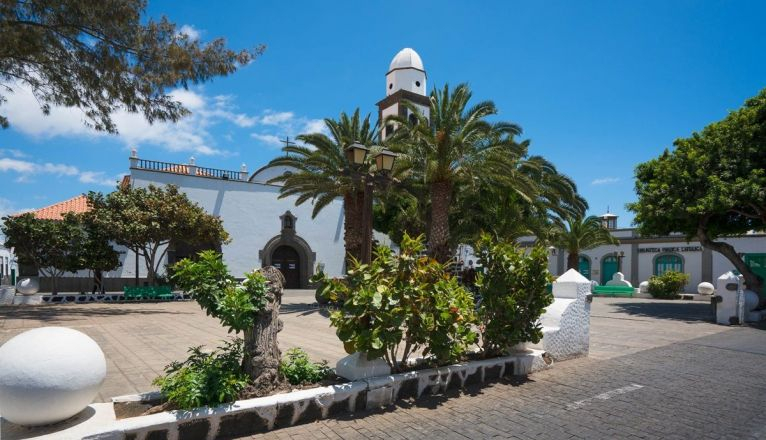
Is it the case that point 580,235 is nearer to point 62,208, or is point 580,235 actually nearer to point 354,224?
point 354,224

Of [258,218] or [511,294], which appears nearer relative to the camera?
[511,294]

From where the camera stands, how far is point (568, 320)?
7273 mm

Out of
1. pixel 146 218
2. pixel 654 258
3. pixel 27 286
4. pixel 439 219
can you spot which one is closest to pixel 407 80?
pixel 439 219

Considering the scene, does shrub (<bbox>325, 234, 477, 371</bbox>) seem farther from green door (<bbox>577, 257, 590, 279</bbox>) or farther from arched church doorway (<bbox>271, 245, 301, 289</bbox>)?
green door (<bbox>577, 257, 590, 279</bbox>)

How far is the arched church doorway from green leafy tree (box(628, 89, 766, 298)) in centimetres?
2102

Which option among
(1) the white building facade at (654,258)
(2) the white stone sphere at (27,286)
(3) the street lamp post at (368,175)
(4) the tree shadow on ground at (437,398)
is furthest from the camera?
(1) the white building facade at (654,258)

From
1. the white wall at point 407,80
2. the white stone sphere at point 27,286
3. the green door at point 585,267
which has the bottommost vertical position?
the white stone sphere at point 27,286

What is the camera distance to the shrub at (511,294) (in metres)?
6.17

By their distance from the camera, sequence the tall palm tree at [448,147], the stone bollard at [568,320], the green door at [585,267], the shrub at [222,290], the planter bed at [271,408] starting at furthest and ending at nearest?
1. the green door at [585,267]
2. the tall palm tree at [448,147]
3. the stone bollard at [568,320]
4. the shrub at [222,290]
5. the planter bed at [271,408]

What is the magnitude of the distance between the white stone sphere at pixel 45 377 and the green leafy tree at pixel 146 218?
15.7 metres

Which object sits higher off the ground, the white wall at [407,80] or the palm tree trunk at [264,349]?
→ the white wall at [407,80]

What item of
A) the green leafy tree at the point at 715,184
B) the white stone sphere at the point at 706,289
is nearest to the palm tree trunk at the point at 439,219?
the green leafy tree at the point at 715,184

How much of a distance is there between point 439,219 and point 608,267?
2492cm

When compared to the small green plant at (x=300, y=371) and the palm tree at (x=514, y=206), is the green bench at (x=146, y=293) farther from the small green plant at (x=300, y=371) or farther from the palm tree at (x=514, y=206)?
the small green plant at (x=300, y=371)
